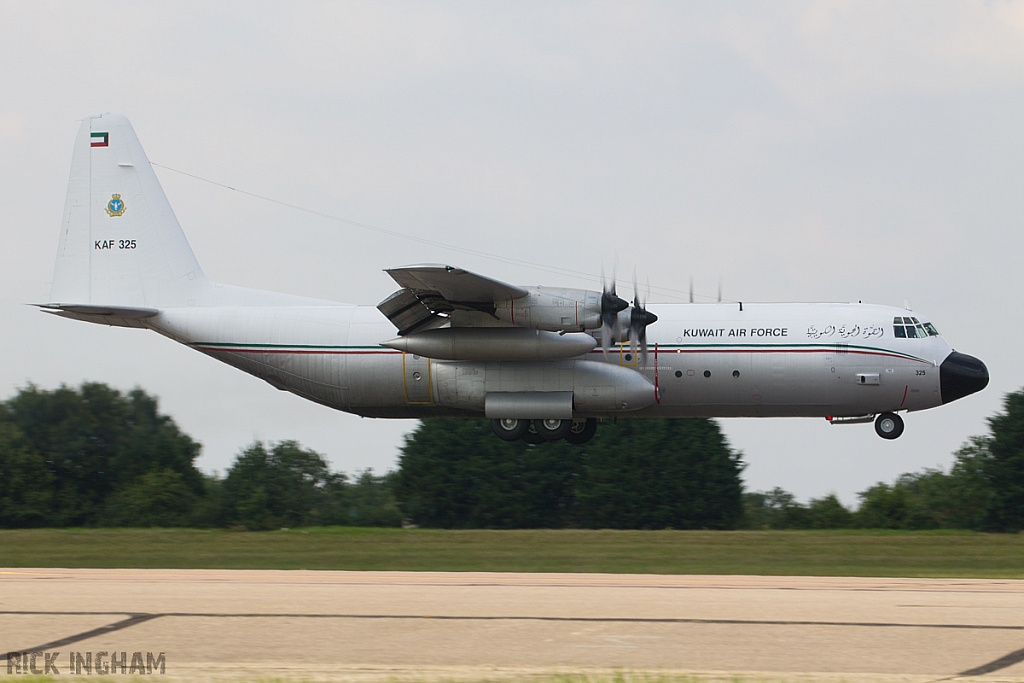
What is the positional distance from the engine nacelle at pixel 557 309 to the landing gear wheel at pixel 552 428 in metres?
3.30

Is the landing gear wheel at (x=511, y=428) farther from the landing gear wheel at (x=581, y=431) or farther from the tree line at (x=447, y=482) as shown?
the tree line at (x=447, y=482)

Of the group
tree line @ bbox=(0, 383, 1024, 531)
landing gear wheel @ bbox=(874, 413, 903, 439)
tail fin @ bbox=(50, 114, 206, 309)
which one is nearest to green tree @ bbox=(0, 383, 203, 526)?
tree line @ bbox=(0, 383, 1024, 531)

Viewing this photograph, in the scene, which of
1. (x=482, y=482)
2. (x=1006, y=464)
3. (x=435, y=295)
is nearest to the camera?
(x=435, y=295)

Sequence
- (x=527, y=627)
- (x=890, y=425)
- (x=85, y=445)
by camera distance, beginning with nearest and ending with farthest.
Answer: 1. (x=527, y=627)
2. (x=890, y=425)
3. (x=85, y=445)

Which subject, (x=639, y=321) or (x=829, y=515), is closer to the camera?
(x=639, y=321)

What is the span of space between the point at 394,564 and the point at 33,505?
14.2 meters

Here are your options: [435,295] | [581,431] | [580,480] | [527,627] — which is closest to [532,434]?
[581,431]

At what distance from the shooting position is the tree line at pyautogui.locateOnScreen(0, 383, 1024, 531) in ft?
99.6

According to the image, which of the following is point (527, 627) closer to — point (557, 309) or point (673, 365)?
point (557, 309)

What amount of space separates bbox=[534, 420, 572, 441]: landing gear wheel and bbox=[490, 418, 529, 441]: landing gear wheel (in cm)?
30

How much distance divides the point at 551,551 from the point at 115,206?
617 inches

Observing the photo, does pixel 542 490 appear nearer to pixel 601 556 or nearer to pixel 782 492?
pixel 601 556

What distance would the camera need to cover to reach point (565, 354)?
25234 mm

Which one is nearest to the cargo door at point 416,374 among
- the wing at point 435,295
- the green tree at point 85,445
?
the wing at point 435,295
